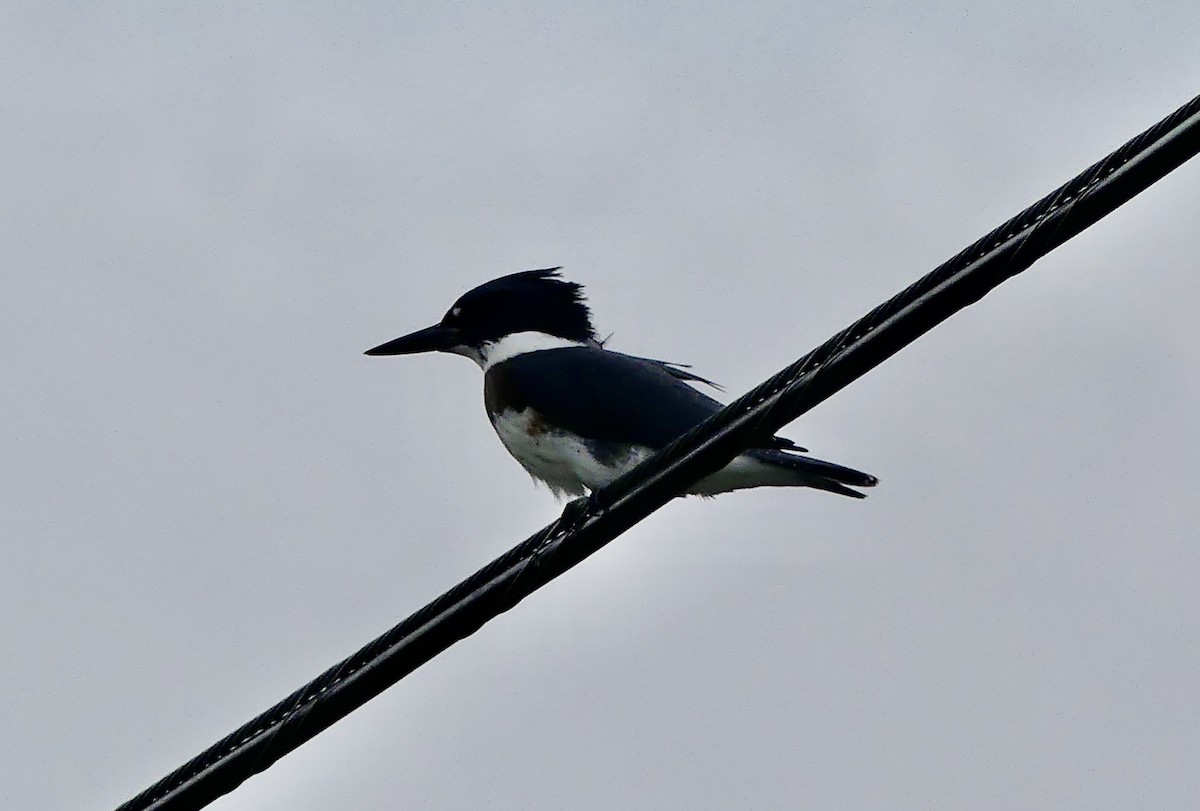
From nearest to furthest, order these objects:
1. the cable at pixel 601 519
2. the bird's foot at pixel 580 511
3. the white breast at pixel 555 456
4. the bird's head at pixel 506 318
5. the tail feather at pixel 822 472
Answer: the cable at pixel 601 519 → the bird's foot at pixel 580 511 → the tail feather at pixel 822 472 → the white breast at pixel 555 456 → the bird's head at pixel 506 318

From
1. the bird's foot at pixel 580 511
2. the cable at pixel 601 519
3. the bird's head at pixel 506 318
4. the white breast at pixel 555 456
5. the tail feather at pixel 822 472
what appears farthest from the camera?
the bird's head at pixel 506 318

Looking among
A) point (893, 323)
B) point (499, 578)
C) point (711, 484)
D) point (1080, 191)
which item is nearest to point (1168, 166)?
point (1080, 191)

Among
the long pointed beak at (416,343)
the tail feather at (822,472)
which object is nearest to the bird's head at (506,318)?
the long pointed beak at (416,343)

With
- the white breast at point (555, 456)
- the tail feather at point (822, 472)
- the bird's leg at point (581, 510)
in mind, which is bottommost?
the bird's leg at point (581, 510)

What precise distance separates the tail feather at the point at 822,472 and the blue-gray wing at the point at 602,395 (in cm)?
29

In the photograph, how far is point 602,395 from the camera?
506 centimetres

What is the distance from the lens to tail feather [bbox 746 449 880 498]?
4.58m

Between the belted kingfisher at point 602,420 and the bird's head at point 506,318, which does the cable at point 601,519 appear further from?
the bird's head at point 506,318

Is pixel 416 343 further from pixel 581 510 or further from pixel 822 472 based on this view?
pixel 581 510

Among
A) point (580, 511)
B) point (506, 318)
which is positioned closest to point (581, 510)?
point (580, 511)

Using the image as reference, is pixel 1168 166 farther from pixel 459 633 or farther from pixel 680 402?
pixel 680 402

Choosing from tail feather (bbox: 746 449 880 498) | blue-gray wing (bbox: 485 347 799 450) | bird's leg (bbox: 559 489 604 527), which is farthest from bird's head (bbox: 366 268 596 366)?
bird's leg (bbox: 559 489 604 527)

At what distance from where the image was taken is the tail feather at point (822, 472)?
4578 millimetres

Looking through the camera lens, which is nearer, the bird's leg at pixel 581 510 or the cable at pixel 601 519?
the cable at pixel 601 519
